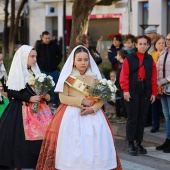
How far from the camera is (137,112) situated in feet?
30.1

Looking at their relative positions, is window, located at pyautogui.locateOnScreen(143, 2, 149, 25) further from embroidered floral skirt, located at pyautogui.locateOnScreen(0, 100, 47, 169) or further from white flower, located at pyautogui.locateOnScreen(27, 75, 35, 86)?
embroidered floral skirt, located at pyautogui.locateOnScreen(0, 100, 47, 169)

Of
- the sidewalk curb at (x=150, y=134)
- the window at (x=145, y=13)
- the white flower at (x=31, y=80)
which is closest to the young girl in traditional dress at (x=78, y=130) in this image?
the white flower at (x=31, y=80)

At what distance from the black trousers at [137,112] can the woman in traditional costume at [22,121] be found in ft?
5.82

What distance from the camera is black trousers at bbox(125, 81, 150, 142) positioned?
9.10 metres

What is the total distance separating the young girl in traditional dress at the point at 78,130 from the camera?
6734mm

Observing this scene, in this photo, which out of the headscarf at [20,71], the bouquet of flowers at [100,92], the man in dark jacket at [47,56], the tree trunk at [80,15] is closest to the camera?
the bouquet of flowers at [100,92]

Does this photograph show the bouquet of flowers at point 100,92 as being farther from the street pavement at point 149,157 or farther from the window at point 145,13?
the window at point 145,13

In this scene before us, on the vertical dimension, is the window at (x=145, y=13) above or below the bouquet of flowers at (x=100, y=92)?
above

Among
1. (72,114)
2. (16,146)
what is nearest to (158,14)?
(16,146)

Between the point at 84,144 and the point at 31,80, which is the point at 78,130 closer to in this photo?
the point at 84,144

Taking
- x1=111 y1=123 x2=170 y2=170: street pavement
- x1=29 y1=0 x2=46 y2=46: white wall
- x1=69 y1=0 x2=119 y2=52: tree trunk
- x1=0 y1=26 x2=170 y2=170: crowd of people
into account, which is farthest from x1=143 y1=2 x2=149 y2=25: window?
x1=0 y1=26 x2=170 y2=170: crowd of people

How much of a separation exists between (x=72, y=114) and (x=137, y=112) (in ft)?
8.10


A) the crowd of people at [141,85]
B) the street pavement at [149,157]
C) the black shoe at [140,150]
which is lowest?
the street pavement at [149,157]

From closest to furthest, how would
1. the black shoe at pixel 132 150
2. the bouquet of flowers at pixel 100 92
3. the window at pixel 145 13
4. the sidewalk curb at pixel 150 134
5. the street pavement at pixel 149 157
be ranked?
the bouquet of flowers at pixel 100 92 → the street pavement at pixel 149 157 → the black shoe at pixel 132 150 → the sidewalk curb at pixel 150 134 → the window at pixel 145 13
